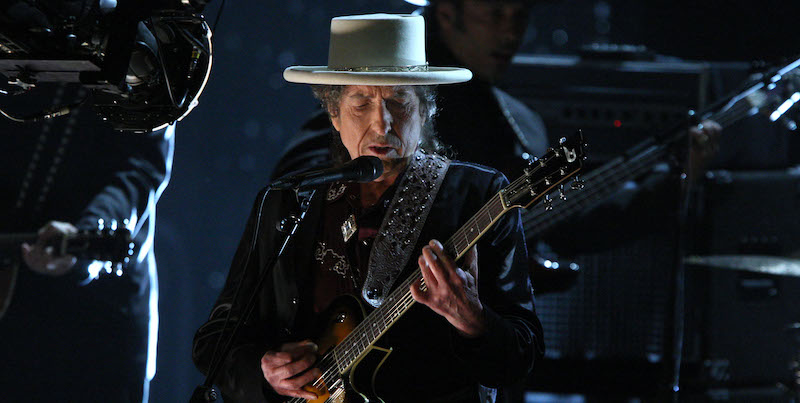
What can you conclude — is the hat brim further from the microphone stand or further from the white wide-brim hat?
the microphone stand

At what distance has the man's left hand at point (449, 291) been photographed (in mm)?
2129

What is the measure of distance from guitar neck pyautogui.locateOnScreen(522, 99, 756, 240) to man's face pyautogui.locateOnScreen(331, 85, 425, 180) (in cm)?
110

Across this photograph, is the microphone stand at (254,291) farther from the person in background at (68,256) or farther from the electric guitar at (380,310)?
the person in background at (68,256)

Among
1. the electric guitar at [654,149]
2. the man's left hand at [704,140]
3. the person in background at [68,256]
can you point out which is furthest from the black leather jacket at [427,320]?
the man's left hand at [704,140]

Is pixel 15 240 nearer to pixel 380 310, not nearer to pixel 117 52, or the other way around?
pixel 117 52

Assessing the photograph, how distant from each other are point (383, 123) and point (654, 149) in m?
1.57

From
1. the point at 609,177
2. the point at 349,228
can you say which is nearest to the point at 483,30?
the point at 609,177

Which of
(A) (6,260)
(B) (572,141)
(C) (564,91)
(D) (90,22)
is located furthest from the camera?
(C) (564,91)

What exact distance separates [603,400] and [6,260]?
2599 millimetres

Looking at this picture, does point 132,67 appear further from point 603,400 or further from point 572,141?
point 603,400

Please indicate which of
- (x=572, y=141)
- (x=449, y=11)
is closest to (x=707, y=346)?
(x=449, y=11)

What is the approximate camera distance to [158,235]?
3.87 m

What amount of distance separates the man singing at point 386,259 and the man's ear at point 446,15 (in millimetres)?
1020

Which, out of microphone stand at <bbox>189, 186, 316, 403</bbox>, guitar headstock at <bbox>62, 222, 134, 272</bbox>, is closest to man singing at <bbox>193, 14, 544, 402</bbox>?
microphone stand at <bbox>189, 186, 316, 403</bbox>
